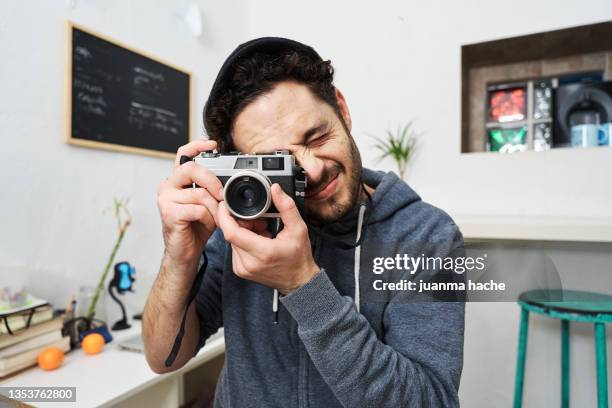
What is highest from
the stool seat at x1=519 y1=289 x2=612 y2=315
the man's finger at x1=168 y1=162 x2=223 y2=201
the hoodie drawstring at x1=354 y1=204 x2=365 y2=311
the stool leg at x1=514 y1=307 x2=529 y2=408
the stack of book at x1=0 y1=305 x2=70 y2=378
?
the man's finger at x1=168 y1=162 x2=223 y2=201

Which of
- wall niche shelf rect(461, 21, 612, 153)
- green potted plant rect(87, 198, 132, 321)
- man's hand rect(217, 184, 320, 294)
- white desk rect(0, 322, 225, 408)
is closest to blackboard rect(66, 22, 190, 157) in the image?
green potted plant rect(87, 198, 132, 321)

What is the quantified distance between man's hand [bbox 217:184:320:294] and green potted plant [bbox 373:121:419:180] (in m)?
1.33

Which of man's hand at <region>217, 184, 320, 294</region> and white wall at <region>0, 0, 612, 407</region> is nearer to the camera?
man's hand at <region>217, 184, 320, 294</region>

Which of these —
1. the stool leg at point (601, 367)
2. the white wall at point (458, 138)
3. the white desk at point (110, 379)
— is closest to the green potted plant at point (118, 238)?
the white desk at point (110, 379)

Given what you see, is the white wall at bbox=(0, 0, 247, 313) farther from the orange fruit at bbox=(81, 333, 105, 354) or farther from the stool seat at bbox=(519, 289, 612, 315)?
the stool seat at bbox=(519, 289, 612, 315)

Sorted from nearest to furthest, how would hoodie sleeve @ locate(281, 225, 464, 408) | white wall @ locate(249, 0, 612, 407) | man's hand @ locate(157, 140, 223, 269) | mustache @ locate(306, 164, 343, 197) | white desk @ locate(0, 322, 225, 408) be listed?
hoodie sleeve @ locate(281, 225, 464, 408)
man's hand @ locate(157, 140, 223, 269)
mustache @ locate(306, 164, 343, 197)
white desk @ locate(0, 322, 225, 408)
white wall @ locate(249, 0, 612, 407)

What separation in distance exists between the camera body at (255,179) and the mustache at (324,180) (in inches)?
4.0

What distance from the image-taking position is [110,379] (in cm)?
98

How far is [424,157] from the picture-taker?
1.74 m

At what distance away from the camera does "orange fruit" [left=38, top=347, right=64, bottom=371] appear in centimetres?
101

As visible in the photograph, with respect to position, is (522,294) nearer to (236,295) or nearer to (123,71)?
(236,295)

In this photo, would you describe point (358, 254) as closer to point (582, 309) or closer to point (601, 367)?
point (582, 309)

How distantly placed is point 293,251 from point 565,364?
1.37 m

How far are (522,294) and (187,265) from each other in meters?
1.12
